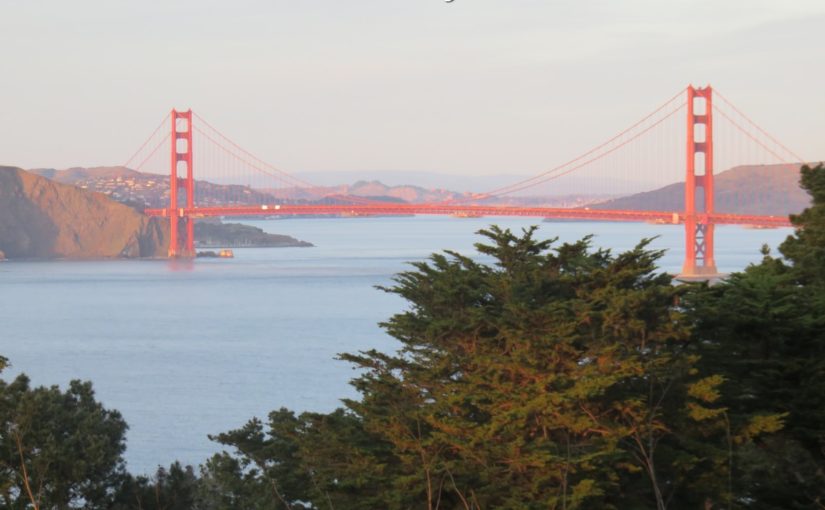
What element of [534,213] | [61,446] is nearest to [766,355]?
[61,446]

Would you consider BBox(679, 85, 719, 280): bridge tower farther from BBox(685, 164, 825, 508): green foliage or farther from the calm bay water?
BBox(685, 164, 825, 508): green foliage

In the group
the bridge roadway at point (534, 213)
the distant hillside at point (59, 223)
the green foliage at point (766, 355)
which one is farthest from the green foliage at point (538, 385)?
the distant hillside at point (59, 223)

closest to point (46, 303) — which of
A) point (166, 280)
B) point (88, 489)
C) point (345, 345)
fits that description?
point (166, 280)

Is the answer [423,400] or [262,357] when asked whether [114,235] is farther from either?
[423,400]

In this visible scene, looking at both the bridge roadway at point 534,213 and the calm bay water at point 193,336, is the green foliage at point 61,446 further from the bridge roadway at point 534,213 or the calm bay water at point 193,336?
the bridge roadway at point 534,213

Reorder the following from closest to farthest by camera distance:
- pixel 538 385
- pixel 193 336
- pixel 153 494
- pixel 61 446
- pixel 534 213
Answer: pixel 538 385, pixel 61 446, pixel 153 494, pixel 193 336, pixel 534 213

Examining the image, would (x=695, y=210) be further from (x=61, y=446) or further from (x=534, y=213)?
(x=61, y=446)
